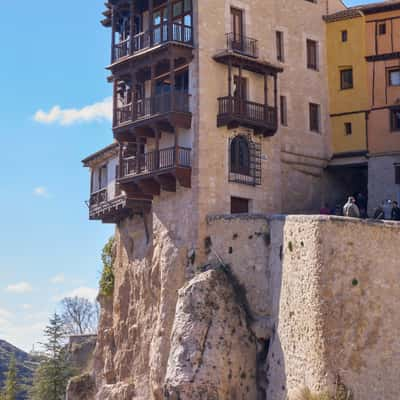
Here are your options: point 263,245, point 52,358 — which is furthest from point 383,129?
point 52,358

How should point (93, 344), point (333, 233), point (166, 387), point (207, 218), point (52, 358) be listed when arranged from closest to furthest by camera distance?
point (333, 233) → point (166, 387) → point (207, 218) → point (52, 358) → point (93, 344)

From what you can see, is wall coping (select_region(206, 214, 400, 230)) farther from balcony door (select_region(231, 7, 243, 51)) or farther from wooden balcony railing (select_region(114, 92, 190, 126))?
balcony door (select_region(231, 7, 243, 51))

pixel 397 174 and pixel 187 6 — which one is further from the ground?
pixel 187 6

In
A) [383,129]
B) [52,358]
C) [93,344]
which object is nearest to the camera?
[383,129]

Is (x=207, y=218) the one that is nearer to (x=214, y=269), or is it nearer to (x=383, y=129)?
(x=214, y=269)

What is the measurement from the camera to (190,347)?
4125cm

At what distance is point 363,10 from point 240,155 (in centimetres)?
1129

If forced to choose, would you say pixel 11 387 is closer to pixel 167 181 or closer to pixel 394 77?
pixel 167 181

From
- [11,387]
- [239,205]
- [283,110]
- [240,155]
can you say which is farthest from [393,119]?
[11,387]

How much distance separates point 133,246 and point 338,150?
11601mm

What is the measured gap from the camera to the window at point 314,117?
51.8 m

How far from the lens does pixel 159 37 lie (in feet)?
155

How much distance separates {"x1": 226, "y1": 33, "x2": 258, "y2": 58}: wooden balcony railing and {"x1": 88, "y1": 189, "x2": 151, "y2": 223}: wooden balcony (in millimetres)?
8592

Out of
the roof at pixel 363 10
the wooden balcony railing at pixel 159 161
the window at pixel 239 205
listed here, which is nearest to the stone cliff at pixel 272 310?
the window at pixel 239 205
